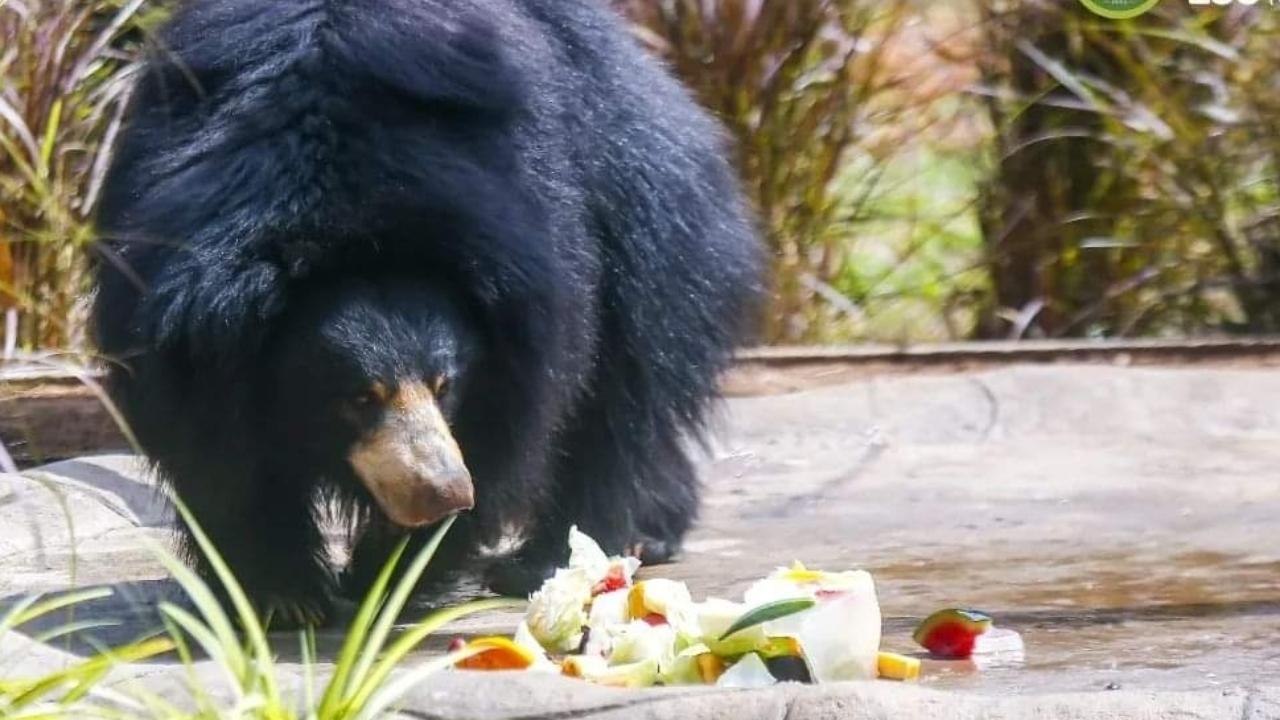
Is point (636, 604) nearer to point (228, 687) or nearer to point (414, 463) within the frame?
point (414, 463)

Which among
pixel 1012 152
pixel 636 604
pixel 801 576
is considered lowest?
pixel 636 604

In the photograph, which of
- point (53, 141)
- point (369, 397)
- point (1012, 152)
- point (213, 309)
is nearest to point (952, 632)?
point (369, 397)

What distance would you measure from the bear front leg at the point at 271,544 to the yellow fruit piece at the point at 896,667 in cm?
109

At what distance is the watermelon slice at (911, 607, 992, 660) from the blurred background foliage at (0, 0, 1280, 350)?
3598mm

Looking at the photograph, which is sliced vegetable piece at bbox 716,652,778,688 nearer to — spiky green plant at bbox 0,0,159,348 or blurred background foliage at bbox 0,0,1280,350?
spiky green plant at bbox 0,0,159,348

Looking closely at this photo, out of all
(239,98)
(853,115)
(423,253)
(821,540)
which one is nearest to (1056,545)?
(821,540)

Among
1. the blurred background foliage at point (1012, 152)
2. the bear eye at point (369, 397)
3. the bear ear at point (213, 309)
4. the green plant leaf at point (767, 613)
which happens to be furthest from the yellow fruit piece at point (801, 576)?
the blurred background foliage at point (1012, 152)

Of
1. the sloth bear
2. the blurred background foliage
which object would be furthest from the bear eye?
the blurred background foliage

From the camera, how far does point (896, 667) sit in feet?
8.56

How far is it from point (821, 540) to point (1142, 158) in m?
3.08

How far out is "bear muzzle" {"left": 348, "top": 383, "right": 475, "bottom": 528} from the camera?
9.80 ft

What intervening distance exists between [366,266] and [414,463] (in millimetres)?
312

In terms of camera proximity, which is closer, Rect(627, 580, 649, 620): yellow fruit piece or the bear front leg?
Rect(627, 580, 649, 620): yellow fruit piece

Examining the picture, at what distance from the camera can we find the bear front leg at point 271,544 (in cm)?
329
